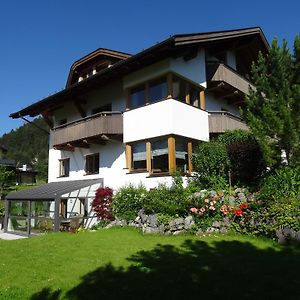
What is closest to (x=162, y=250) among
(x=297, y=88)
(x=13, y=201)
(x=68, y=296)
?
(x=68, y=296)

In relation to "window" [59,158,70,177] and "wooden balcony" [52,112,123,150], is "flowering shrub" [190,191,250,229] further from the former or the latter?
"window" [59,158,70,177]

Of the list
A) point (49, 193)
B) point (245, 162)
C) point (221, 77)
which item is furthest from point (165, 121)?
point (49, 193)

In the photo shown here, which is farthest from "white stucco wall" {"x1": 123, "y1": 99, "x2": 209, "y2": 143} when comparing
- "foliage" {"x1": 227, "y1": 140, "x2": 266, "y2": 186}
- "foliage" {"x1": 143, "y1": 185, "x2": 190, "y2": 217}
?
"foliage" {"x1": 143, "y1": 185, "x2": 190, "y2": 217}

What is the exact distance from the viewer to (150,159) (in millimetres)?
19688

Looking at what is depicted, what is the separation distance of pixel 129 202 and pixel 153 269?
30.4ft

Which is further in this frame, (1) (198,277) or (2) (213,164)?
(2) (213,164)

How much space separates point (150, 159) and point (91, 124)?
14.4ft

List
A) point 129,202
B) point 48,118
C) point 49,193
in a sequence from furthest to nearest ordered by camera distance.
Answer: point 48,118
point 49,193
point 129,202

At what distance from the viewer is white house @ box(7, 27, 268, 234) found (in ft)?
62.7

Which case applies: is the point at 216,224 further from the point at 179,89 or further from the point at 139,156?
the point at 179,89

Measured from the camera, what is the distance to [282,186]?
44.6ft

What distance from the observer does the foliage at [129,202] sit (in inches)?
698

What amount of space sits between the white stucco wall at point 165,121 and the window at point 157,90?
67 centimetres

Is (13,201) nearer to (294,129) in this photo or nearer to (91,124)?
(91,124)
